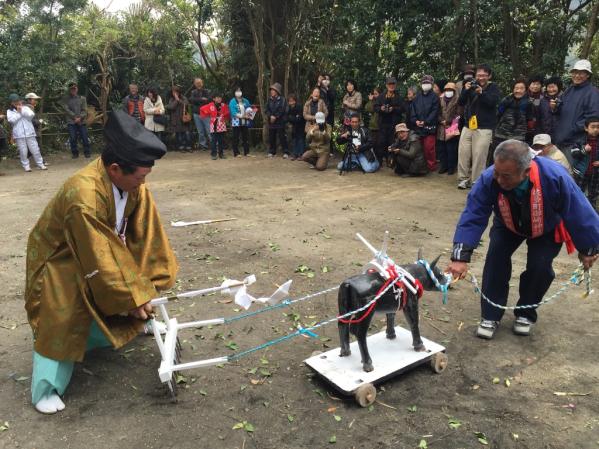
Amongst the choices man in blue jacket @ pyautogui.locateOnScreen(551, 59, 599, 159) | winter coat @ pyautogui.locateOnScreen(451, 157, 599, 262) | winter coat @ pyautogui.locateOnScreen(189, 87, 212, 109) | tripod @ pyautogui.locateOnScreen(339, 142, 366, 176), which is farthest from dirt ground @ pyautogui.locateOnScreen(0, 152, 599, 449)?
winter coat @ pyautogui.locateOnScreen(189, 87, 212, 109)

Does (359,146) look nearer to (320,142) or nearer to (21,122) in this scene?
(320,142)

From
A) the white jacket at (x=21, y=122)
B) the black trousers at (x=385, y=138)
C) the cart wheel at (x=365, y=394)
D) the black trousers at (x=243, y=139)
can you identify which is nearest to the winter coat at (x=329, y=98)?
the black trousers at (x=385, y=138)

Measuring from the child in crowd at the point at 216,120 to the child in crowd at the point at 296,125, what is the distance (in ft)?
6.47

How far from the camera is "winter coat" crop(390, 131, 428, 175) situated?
10.4 meters

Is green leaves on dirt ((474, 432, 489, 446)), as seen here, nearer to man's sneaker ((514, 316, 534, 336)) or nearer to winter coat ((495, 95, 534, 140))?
man's sneaker ((514, 316, 534, 336))

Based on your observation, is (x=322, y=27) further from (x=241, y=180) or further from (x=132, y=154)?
(x=132, y=154)

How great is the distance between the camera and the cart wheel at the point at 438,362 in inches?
142

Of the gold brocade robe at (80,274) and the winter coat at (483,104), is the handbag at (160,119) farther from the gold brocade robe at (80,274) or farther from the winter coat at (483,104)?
the gold brocade robe at (80,274)

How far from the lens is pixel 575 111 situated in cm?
758

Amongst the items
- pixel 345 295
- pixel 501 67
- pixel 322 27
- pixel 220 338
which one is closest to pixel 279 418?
pixel 345 295

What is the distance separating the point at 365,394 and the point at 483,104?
7080 mm

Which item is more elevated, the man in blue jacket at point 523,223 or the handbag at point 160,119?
the handbag at point 160,119

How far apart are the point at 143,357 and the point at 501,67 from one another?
32.3 feet

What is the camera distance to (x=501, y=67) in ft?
35.6
